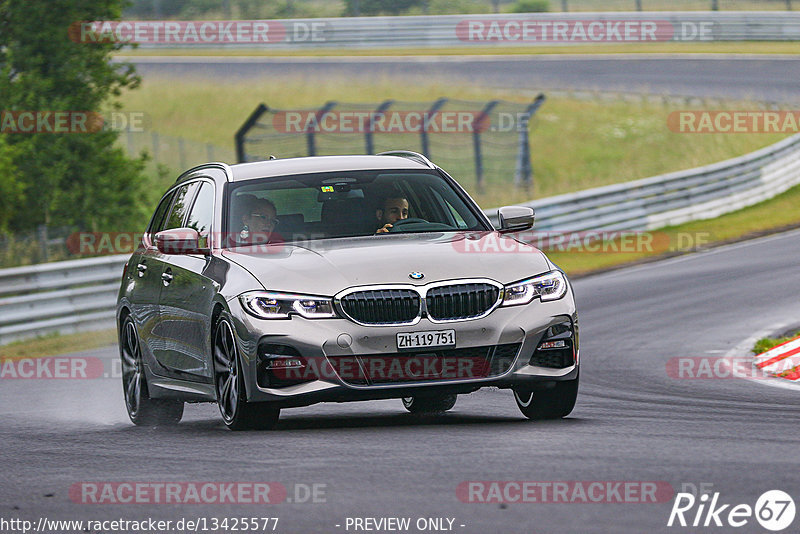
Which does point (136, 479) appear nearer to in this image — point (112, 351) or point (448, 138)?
point (112, 351)

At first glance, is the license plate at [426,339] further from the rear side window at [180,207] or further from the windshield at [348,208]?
the rear side window at [180,207]

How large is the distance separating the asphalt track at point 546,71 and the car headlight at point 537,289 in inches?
1131

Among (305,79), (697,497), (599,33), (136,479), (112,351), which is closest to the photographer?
(697,497)

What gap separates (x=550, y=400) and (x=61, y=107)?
16.2m

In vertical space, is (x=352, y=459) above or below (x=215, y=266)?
below

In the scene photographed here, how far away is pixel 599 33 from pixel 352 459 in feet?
129

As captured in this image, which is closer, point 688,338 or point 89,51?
point 688,338

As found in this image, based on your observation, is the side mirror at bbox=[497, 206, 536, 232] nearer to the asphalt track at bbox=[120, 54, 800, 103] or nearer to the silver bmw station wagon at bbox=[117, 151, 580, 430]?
the silver bmw station wagon at bbox=[117, 151, 580, 430]

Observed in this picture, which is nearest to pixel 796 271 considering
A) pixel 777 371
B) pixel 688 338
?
pixel 688 338

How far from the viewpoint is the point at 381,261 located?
335 inches

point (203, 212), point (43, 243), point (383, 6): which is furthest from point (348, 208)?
point (383, 6)

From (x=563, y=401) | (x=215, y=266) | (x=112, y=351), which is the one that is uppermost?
(x=215, y=266)

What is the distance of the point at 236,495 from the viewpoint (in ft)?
21.2

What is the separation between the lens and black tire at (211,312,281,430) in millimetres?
8499
